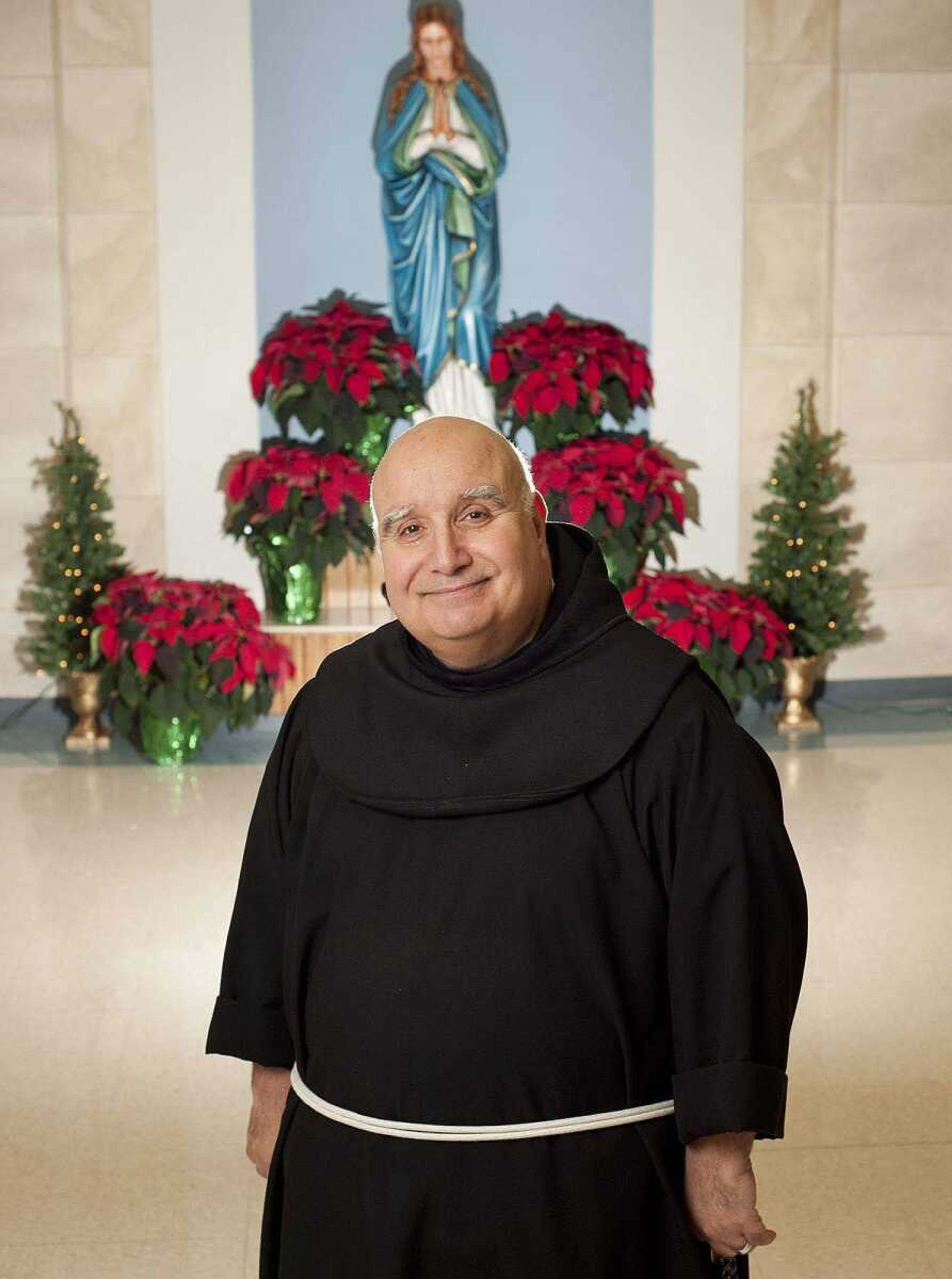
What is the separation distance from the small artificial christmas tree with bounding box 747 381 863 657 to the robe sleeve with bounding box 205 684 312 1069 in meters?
5.92

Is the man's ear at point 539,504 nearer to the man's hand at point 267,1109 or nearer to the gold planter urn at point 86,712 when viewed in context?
the man's hand at point 267,1109

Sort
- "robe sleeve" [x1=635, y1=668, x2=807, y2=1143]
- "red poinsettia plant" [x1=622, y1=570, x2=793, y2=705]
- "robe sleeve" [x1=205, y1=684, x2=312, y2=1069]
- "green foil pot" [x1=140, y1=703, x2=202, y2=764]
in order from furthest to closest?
"red poinsettia plant" [x1=622, y1=570, x2=793, y2=705] < "green foil pot" [x1=140, y1=703, x2=202, y2=764] < "robe sleeve" [x1=205, y1=684, x2=312, y2=1069] < "robe sleeve" [x1=635, y1=668, x2=807, y2=1143]

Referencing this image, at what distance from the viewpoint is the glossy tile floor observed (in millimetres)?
3061

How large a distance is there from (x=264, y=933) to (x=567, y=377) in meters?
5.45

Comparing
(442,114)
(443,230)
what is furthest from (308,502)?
(442,114)

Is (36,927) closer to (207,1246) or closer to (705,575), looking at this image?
(207,1246)

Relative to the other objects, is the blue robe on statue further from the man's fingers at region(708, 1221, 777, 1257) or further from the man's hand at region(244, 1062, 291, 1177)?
the man's fingers at region(708, 1221, 777, 1257)

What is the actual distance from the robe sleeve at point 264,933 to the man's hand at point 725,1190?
1.81ft

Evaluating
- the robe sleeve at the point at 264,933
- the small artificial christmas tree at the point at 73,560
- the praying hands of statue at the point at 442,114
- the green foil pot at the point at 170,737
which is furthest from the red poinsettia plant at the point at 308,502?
the robe sleeve at the point at 264,933

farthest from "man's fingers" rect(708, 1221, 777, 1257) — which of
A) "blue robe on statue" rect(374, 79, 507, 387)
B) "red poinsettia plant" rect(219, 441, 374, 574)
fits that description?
"blue robe on statue" rect(374, 79, 507, 387)

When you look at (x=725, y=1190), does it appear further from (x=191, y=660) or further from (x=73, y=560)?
(x=73, y=560)

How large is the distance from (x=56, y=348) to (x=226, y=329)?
81cm

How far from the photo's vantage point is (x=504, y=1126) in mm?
1903

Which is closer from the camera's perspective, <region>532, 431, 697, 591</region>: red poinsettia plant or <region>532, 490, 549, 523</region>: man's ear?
<region>532, 490, 549, 523</region>: man's ear
